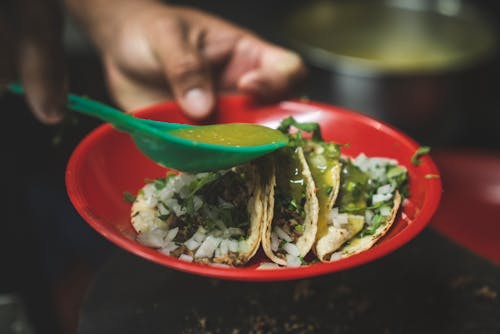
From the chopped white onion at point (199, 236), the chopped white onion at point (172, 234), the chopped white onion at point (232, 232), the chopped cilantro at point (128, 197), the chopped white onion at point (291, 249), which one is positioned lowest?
the chopped cilantro at point (128, 197)

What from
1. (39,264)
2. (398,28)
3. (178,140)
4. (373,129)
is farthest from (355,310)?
(398,28)

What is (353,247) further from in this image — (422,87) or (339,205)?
(422,87)

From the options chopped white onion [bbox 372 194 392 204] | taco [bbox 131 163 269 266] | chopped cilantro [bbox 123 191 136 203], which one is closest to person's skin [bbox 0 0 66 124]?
chopped cilantro [bbox 123 191 136 203]

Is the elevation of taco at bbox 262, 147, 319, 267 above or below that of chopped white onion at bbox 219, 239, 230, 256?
above

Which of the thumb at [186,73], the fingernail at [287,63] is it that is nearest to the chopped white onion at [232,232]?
the thumb at [186,73]

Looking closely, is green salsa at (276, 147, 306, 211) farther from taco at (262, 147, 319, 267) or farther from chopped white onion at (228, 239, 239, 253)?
chopped white onion at (228, 239, 239, 253)

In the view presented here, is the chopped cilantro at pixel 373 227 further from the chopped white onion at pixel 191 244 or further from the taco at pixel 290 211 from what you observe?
the chopped white onion at pixel 191 244

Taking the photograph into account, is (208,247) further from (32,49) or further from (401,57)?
(401,57)
